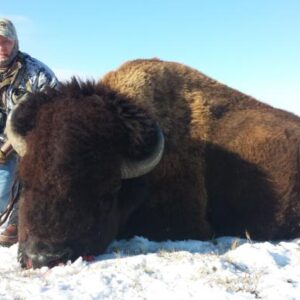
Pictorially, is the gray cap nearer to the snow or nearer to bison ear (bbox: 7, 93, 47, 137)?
bison ear (bbox: 7, 93, 47, 137)

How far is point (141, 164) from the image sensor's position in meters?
6.19

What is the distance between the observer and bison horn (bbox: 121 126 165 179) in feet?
20.2

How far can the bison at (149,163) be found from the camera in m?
5.55

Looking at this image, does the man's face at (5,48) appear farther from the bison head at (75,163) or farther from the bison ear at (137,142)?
the bison ear at (137,142)

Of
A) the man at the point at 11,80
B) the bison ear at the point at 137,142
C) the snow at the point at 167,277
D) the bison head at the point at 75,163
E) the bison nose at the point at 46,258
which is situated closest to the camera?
the snow at the point at 167,277

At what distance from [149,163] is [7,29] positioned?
3251 mm

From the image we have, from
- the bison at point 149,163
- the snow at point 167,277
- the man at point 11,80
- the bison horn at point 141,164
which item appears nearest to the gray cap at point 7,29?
the man at point 11,80

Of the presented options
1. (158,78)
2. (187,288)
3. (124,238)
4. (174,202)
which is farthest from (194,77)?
(187,288)

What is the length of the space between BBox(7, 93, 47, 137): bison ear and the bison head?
11 millimetres

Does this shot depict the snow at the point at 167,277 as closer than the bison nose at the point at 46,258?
Yes

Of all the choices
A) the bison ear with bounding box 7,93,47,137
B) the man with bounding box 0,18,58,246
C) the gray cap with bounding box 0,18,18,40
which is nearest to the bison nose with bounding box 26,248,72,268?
the bison ear with bounding box 7,93,47,137

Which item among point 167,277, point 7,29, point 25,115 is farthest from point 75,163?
point 7,29

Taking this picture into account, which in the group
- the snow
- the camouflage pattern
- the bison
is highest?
the camouflage pattern

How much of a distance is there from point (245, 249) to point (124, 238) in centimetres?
181
